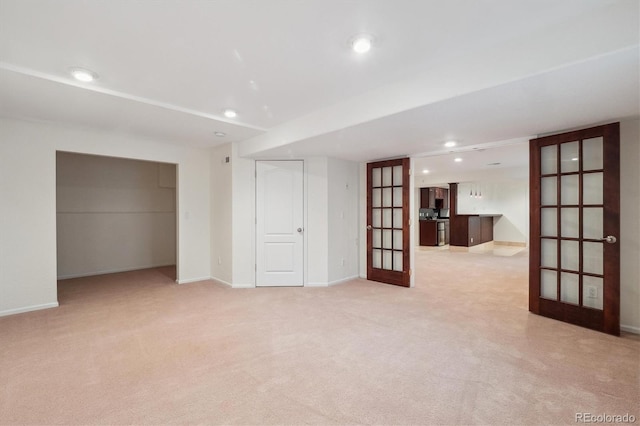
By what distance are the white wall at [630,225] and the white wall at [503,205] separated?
7.17 metres

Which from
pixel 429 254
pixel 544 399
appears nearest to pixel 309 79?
pixel 544 399

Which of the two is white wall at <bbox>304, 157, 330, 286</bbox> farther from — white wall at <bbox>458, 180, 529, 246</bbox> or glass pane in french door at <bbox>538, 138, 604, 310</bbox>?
white wall at <bbox>458, 180, 529, 246</bbox>

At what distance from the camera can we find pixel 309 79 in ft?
8.68

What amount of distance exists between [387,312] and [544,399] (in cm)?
182

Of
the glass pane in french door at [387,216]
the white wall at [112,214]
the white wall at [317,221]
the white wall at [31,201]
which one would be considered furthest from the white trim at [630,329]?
the white wall at [112,214]

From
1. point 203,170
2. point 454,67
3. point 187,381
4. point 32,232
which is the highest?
point 454,67

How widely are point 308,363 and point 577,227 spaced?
3.21 metres

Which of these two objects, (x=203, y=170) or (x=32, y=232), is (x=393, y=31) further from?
(x=32, y=232)

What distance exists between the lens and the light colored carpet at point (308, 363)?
1889 mm

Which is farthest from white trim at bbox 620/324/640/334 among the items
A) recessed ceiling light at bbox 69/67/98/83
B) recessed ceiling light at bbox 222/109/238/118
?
recessed ceiling light at bbox 69/67/98/83

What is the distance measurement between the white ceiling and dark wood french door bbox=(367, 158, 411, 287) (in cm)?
156

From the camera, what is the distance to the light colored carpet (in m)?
1.89

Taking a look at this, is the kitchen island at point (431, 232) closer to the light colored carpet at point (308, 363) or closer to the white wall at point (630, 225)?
the light colored carpet at point (308, 363)

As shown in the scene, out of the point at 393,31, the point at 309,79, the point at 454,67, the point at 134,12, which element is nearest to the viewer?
the point at 134,12
